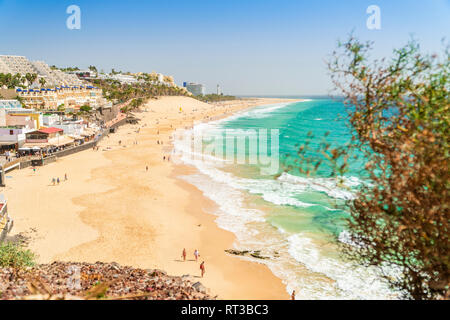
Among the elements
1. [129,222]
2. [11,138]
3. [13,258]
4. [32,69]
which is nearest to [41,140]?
[11,138]

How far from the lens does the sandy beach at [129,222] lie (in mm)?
14336

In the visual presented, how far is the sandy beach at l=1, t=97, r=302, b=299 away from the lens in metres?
14.3

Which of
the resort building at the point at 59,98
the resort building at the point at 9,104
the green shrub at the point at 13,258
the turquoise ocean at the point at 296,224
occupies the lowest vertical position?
the turquoise ocean at the point at 296,224

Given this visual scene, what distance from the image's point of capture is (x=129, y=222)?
63.7 ft

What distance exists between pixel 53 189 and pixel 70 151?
1425 cm

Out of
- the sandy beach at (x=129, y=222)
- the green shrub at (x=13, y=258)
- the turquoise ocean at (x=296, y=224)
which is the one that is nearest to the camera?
the green shrub at (x=13, y=258)

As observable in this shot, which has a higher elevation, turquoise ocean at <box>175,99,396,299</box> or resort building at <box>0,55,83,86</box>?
resort building at <box>0,55,83,86</box>

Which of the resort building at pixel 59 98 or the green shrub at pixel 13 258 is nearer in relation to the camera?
the green shrub at pixel 13 258

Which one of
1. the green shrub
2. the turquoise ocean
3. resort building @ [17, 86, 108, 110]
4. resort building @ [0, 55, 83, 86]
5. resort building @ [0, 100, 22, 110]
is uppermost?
resort building @ [0, 55, 83, 86]

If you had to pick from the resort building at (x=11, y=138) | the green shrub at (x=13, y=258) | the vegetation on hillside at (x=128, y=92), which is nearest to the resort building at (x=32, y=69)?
the vegetation on hillside at (x=128, y=92)

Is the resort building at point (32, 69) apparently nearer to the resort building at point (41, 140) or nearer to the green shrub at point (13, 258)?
the resort building at point (41, 140)

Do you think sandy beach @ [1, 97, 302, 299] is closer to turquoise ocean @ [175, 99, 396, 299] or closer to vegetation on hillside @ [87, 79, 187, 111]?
turquoise ocean @ [175, 99, 396, 299]

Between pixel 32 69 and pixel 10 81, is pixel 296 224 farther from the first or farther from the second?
pixel 32 69

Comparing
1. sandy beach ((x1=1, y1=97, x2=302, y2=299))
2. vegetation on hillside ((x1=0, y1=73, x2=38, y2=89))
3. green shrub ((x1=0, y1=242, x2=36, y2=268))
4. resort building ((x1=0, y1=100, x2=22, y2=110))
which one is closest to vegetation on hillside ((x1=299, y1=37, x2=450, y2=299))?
sandy beach ((x1=1, y1=97, x2=302, y2=299))
